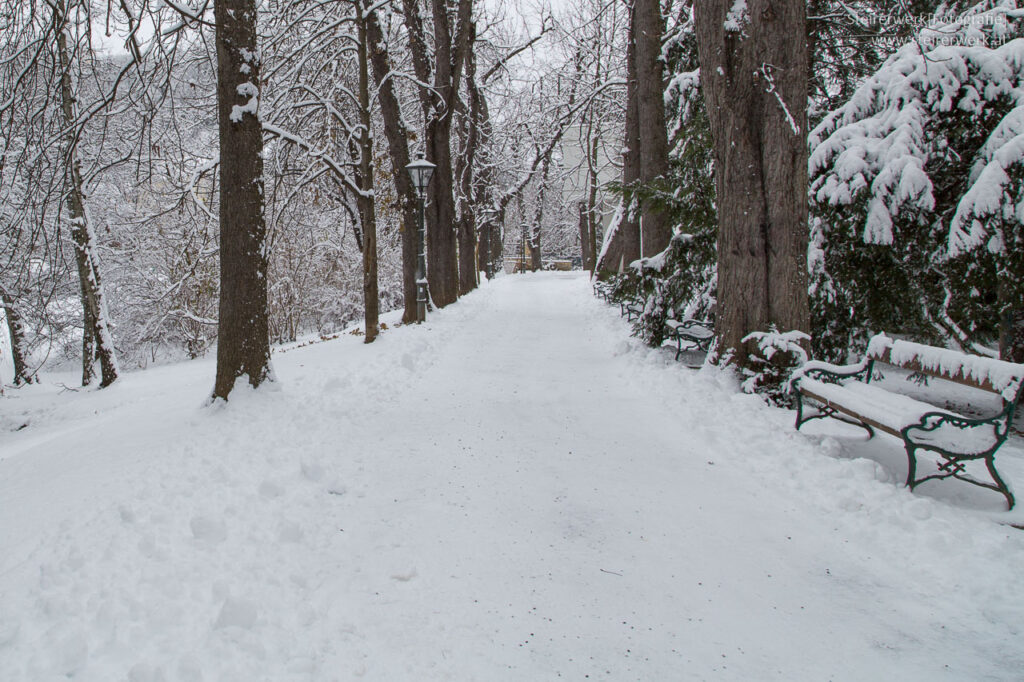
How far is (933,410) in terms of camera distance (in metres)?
3.96

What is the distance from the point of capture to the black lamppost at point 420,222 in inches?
476

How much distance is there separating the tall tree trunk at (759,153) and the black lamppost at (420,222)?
6627 millimetres

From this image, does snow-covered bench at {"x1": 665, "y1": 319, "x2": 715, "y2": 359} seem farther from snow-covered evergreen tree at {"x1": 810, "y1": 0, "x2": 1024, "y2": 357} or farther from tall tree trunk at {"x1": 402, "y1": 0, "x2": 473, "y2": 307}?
tall tree trunk at {"x1": 402, "y1": 0, "x2": 473, "y2": 307}

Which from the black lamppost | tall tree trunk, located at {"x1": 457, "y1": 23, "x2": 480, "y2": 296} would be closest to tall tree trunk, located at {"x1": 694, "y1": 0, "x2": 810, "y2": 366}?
the black lamppost

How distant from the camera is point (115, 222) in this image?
18406 mm

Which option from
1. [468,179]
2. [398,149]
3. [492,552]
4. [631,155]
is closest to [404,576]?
[492,552]

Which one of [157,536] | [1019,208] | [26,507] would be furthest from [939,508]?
[26,507]

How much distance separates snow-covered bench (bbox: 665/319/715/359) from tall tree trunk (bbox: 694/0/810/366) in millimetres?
1676

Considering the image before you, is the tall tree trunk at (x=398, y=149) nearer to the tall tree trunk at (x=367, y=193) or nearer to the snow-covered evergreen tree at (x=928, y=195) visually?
the tall tree trunk at (x=367, y=193)

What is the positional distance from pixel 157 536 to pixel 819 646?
3390 millimetres

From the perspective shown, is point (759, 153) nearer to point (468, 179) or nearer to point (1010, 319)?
point (1010, 319)

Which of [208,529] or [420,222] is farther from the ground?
[420,222]

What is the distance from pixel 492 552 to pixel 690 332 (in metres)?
6.20

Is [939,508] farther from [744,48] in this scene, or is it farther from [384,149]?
[384,149]
